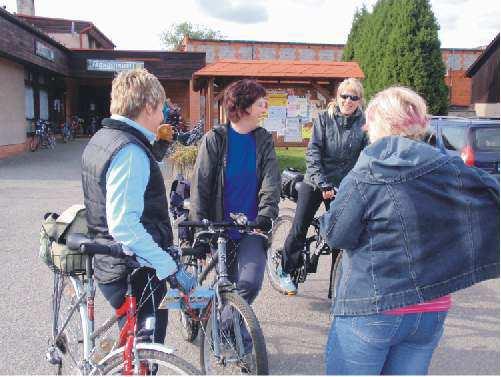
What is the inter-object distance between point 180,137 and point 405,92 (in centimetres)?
1164

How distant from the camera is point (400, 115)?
84.6 inches

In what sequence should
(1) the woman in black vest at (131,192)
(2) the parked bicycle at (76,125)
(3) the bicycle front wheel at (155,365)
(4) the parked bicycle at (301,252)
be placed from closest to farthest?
(3) the bicycle front wheel at (155,365), (1) the woman in black vest at (131,192), (4) the parked bicycle at (301,252), (2) the parked bicycle at (76,125)

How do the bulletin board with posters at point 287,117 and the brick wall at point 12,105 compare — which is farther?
the brick wall at point 12,105

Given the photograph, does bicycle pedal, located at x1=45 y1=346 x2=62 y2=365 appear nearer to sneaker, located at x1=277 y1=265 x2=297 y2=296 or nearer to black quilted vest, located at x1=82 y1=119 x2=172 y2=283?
black quilted vest, located at x1=82 y1=119 x2=172 y2=283

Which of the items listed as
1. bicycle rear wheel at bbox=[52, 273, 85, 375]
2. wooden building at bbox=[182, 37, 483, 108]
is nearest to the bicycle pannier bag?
bicycle rear wheel at bbox=[52, 273, 85, 375]

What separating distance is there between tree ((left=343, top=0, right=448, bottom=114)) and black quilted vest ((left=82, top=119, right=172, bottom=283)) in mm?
19999

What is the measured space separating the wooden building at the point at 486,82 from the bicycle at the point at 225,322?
1001 inches

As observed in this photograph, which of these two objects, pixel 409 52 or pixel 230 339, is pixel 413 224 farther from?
pixel 409 52

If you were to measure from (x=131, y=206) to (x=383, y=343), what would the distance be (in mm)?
1189

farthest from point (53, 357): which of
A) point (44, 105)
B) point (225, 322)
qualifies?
point (44, 105)

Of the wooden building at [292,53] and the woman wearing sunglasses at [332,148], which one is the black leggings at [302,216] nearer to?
the woman wearing sunglasses at [332,148]

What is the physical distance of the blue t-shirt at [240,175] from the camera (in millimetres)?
3629

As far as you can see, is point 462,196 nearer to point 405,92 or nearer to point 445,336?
point 405,92

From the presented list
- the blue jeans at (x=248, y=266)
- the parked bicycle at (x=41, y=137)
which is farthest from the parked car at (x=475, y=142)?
the parked bicycle at (x=41, y=137)
